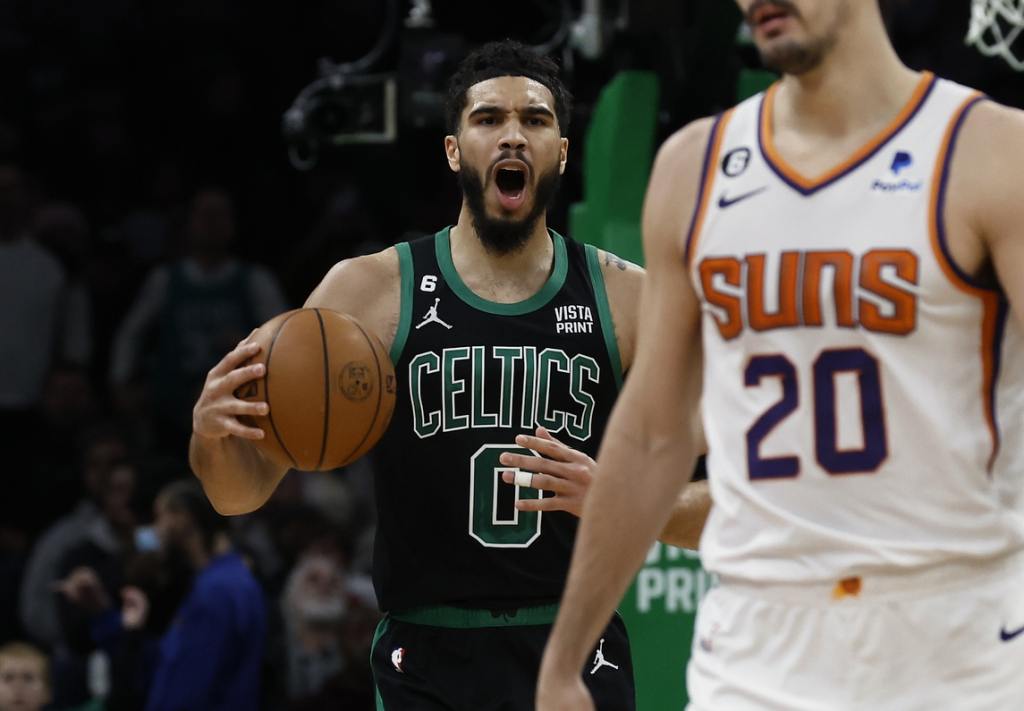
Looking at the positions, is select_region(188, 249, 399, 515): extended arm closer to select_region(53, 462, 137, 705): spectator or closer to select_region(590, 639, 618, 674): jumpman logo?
select_region(590, 639, 618, 674): jumpman logo

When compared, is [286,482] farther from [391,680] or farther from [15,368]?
[391,680]

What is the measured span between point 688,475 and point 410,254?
5.59ft

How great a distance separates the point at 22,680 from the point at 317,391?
4197 mm

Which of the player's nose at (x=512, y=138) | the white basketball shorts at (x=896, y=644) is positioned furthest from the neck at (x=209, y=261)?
the white basketball shorts at (x=896, y=644)

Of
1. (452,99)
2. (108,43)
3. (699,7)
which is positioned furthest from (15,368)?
(452,99)

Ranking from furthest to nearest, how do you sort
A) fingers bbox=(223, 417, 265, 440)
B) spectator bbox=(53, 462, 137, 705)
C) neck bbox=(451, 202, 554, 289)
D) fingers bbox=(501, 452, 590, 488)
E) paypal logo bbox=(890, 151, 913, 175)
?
spectator bbox=(53, 462, 137, 705) → neck bbox=(451, 202, 554, 289) → fingers bbox=(223, 417, 265, 440) → fingers bbox=(501, 452, 590, 488) → paypal logo bbox=(890, 151, 913, 175)

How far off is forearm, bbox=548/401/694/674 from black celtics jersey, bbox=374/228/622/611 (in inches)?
51.8

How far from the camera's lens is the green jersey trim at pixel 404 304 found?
4.75m

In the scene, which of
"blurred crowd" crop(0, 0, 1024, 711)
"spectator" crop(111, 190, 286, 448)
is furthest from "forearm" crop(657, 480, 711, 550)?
"spectator" crop(111, 190, 286, 448)

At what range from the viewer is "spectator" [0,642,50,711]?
811 cm

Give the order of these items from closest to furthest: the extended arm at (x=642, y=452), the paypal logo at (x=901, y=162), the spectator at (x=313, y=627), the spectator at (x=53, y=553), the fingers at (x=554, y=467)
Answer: the paypal logo at (x=901, y=162) → the extended arm at (x=642, y=452) → the fingers at (x=554, y=467) → the spectator at (x=313, y=627) → the spectator at (x=53, y=553)

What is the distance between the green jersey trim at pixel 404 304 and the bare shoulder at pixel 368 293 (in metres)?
0.01

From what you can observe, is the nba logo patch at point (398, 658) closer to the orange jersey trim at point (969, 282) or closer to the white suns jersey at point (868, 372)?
the white suns jersey at point (868, 372)

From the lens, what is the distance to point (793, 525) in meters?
3.07
